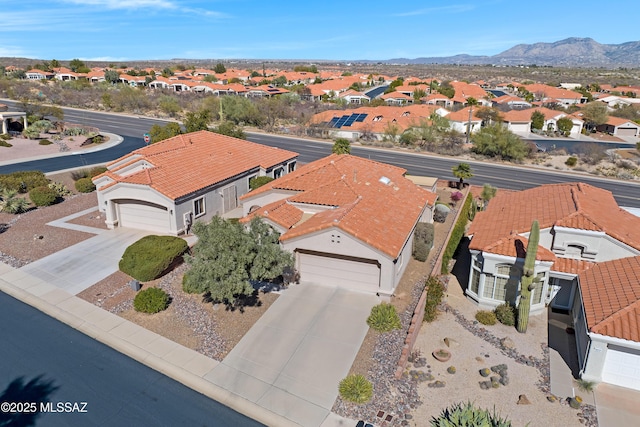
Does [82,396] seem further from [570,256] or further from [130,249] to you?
[570,256]

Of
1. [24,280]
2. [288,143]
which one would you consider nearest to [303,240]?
[24,280]

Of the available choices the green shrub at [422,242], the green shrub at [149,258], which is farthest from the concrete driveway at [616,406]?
the green shrub at [149,258]

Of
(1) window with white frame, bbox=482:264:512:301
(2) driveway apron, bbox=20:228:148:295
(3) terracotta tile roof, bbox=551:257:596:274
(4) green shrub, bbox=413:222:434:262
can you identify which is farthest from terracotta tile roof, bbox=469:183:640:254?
(2) driveway apron, bbox=20:228:148:295

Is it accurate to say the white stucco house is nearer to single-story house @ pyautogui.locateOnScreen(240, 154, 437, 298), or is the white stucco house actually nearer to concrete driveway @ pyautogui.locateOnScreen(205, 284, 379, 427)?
single-story house @ pyautogui.locateOnScreen(240, 154, 437, 298)

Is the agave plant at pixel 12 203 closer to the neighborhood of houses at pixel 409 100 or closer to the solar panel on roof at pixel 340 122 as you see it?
the neighborhood of houses at pixel 409 100

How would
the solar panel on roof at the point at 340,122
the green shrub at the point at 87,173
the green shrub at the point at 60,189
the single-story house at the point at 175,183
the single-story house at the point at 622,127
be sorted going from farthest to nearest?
the single-story house at the point at 622,127 < the solar panel on roof at the point at 340,122 < the green shrub at the point at 87,173 < the green shrub at the point at 60,189 < the single-story house at the point at 175,183

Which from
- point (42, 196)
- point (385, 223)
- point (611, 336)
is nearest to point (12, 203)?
point (42, 196)
